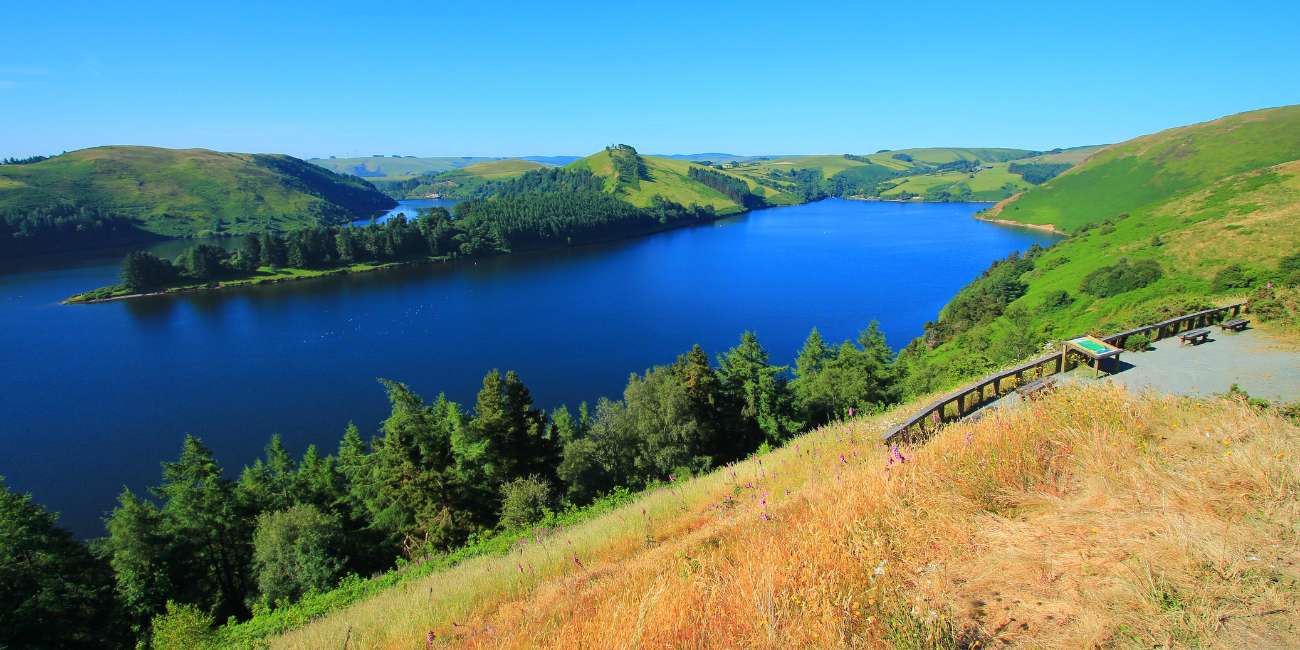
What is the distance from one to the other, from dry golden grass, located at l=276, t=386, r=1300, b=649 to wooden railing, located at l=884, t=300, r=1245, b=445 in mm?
1589

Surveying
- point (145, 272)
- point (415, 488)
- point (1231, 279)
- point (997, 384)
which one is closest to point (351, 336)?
point (415, 488)

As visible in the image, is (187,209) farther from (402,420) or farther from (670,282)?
(402,420)

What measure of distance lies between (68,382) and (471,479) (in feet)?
180

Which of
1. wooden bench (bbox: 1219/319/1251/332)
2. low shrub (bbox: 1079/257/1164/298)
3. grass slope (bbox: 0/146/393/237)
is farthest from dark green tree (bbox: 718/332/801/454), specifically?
grass slope (bbox: 0/146/393/237)

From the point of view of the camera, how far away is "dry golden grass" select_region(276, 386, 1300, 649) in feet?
11.2

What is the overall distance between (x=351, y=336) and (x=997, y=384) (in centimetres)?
6766

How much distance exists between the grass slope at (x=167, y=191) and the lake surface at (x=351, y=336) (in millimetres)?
41583

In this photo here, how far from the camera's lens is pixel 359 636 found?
19.6ft

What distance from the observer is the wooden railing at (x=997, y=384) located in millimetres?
8367

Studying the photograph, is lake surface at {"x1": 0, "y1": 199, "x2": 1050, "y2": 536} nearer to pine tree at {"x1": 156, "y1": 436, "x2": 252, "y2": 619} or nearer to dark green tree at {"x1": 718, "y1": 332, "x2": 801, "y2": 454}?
pine tree at {"x1": 156, "y1": 436, "x2": 252, "y2": 619}

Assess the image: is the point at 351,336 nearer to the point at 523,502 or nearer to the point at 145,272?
the point at 145,272

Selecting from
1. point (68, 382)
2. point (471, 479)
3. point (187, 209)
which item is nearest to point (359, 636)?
point (471, 479)

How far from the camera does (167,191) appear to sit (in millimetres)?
165750

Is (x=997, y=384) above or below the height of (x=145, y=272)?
above
